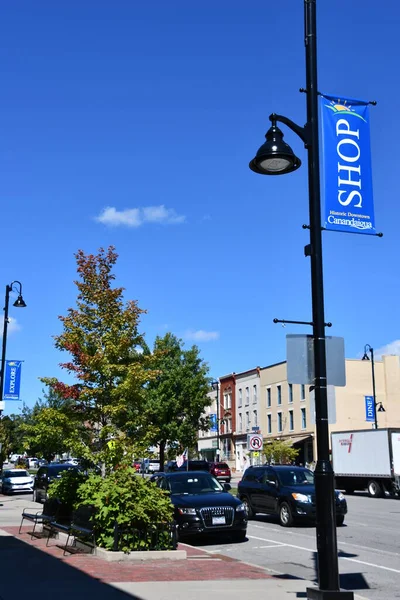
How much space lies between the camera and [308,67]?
321 inches

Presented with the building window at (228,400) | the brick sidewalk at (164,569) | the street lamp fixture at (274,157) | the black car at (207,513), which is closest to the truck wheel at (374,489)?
the black car at (207,513)

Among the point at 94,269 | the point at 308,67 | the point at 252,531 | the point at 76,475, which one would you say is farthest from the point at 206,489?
the point at 308,67

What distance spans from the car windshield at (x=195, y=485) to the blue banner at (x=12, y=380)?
16.4 m

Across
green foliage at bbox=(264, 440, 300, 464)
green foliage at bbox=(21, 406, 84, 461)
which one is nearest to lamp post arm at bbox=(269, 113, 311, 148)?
green foliage at bbox=(21, 406, 84, 461)

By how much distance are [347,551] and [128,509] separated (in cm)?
532

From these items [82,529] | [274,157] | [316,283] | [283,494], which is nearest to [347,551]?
[283,494]

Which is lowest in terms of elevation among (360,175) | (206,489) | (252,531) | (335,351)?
(252,531)

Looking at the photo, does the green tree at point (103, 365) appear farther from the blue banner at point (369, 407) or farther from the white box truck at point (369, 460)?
the blue banner at point (369, 407)

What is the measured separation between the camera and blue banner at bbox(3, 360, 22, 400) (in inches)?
1229

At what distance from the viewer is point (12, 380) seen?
103 feet

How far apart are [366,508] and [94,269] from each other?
14.0 m

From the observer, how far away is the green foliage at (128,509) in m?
11.3

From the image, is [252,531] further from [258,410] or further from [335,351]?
[258,410]

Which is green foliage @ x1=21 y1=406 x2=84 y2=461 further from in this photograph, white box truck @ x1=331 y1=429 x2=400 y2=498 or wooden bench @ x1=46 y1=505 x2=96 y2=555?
white box truck @ x1=331 y1=429 x2=400 y2=498
